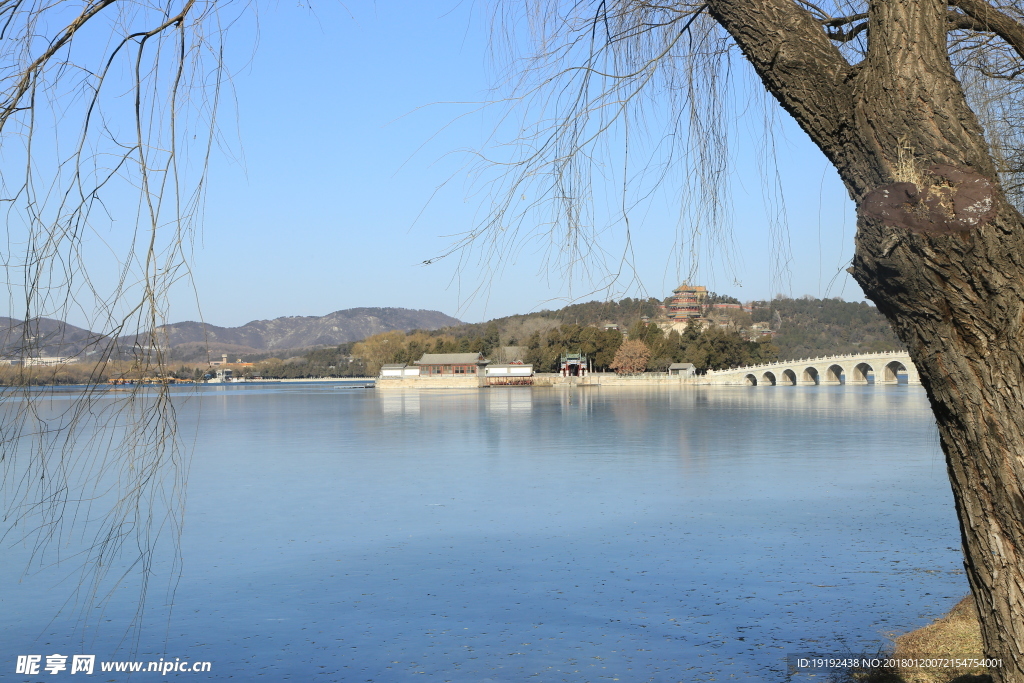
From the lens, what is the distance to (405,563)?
9.34 meters

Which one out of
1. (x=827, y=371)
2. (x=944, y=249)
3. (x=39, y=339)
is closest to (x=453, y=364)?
(x=827, y=371)

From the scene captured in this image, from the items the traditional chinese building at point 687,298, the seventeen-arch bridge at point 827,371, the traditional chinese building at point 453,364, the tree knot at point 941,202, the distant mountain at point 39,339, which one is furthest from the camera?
the traditional chinese building at point 453,364

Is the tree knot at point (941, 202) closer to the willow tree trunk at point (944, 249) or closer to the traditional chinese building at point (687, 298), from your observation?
the willow tree trunk at point (944, 249)

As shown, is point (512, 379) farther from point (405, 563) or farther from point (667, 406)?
point (405, 563)

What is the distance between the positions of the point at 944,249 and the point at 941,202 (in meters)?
0.11

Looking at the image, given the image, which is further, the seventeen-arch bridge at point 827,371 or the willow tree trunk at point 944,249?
the seventeen-arch bridge at point 827,371

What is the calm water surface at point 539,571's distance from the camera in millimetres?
6461

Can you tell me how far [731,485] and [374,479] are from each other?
671 centimetres

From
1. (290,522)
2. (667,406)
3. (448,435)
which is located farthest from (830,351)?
(290,522)

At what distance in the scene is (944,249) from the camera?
6.20 feet

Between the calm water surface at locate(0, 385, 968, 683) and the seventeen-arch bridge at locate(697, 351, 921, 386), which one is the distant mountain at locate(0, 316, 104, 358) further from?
the seventeen-arch bridge at locate(697, 351, 921, 386)

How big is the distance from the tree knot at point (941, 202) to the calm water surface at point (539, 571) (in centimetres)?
385

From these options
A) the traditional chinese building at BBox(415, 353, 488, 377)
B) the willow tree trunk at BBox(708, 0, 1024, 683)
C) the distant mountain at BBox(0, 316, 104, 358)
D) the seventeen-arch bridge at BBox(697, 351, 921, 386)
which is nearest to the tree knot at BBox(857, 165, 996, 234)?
the willow tree trunk at BBox(708, 0, 1024, 683)

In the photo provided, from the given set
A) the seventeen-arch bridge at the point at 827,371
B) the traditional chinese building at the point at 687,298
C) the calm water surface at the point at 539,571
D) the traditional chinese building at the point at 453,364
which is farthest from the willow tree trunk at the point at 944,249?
the traditional chinese building at the point at 453,364
